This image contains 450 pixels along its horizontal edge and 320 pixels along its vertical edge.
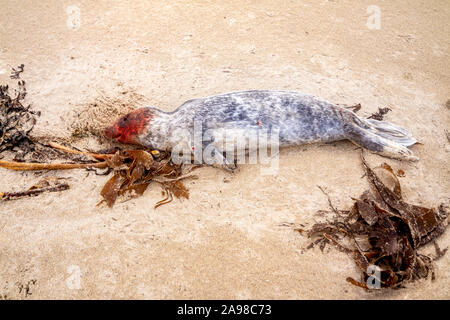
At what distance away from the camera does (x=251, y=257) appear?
231cm

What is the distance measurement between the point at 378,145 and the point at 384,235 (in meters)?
1.03

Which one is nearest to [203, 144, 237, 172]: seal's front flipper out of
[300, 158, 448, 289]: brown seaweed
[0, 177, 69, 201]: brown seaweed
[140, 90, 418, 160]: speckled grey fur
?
[140, 90, 418, 160]: speckled grey fur

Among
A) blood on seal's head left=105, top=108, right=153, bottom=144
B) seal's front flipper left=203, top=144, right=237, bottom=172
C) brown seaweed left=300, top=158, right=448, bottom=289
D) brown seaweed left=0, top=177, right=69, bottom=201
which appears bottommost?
brown seaweed left=300, top=158, right=448, bottom=289

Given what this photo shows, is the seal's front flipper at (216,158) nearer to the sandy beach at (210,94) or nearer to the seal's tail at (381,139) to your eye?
the sandy beach at (210,94)

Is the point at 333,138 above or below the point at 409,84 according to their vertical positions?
below

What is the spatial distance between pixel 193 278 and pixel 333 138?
75.5 inches

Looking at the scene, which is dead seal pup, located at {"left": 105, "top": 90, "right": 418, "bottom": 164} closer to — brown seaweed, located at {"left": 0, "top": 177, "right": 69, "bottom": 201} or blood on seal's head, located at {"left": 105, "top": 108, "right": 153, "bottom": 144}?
blood on seal's head, located at {"left": 105, "top": 108, "right": 153, "bottom": 144}

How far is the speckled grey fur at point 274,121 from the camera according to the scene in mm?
2906

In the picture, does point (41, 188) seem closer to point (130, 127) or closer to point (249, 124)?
point (130, 127)

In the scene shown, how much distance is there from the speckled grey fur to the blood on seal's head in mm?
78

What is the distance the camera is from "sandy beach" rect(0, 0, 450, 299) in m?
2.23

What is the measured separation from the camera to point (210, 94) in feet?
12.1
